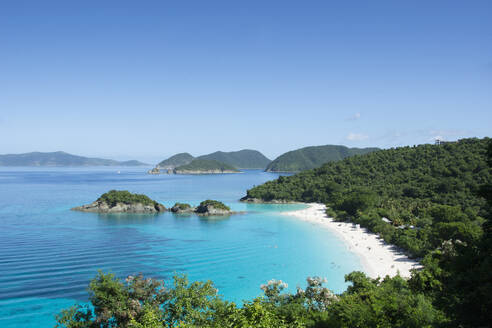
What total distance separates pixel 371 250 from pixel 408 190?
4209 cm

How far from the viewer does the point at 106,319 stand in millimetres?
15484

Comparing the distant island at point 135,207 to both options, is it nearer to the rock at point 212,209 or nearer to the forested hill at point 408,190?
the rock at point 212,209

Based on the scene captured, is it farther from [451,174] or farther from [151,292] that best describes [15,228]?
[451,174]

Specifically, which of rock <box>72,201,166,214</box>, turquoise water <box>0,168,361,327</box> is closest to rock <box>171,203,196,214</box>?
turquoise water <box>0,168,361,327</box>

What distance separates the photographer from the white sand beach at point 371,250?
112ft

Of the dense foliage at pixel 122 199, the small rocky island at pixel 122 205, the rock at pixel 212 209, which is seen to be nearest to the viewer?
the rock at pixel 212 209

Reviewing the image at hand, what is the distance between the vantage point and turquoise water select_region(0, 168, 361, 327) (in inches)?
1134

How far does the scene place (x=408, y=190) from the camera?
7700 cm

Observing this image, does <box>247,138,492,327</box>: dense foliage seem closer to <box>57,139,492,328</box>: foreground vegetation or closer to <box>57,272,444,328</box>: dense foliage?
<box>57,139,492,328</box>: foreground vegetation

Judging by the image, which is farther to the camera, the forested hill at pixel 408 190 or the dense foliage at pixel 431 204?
the forested hill at pixel 408 190

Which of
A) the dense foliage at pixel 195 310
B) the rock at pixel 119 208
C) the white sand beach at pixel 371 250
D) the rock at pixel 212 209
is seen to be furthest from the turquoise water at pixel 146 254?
the dense foliage at pixel 195 310

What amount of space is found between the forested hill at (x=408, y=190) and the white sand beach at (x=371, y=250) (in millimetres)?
1601

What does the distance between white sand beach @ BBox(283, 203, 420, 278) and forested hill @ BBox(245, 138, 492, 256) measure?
160 centimetres

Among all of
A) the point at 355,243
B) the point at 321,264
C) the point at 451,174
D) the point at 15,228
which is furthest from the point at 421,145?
the point at 15,228
